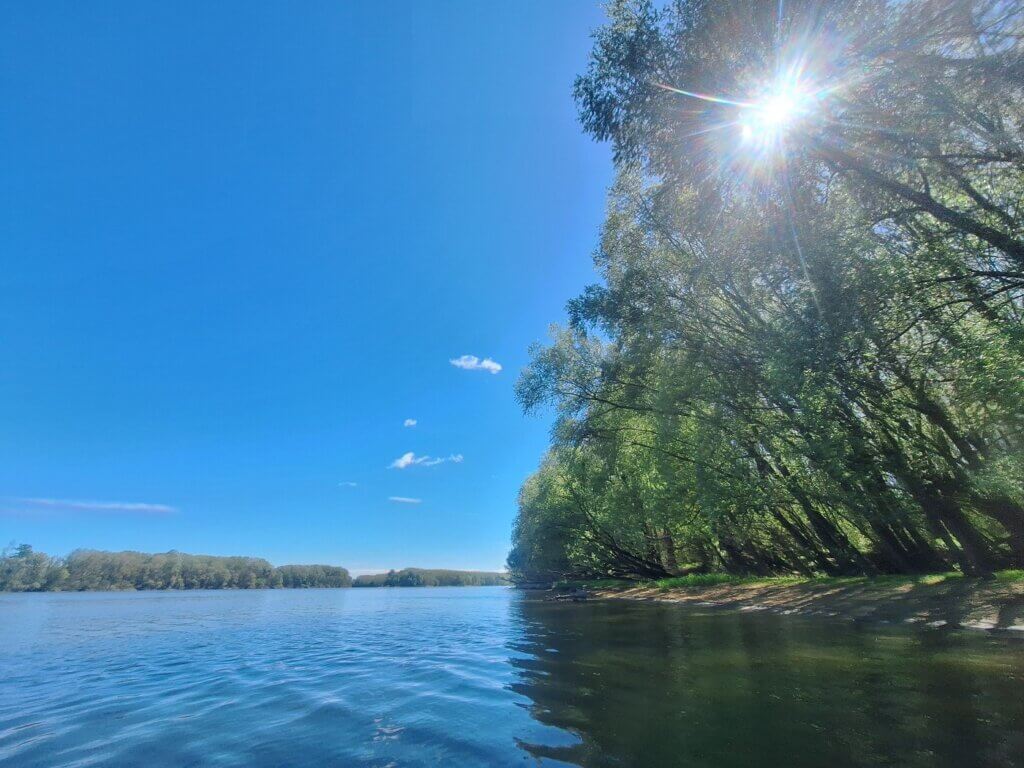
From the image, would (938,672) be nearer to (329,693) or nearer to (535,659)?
(535,659)

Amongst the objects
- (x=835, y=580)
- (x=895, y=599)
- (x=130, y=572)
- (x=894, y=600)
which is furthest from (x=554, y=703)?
(x=130, y=572)

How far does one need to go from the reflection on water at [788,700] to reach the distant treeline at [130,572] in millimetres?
158430

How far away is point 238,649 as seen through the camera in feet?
54.4

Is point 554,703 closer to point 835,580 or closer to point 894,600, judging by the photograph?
point 894,600

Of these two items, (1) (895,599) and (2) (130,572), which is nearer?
(1) (895,599)

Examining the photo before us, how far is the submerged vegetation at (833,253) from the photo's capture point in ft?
33.6

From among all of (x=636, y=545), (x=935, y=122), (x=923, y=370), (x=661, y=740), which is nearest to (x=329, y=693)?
(x=661, y=740)

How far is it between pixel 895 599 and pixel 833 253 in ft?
45.6

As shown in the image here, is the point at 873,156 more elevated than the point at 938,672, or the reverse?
the point at 873,156

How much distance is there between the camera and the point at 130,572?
125 meters

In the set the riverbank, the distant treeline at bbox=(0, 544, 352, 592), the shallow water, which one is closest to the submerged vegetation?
the riverbank

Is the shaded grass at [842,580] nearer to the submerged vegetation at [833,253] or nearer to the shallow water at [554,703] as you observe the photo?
the submerged vegetation at [833,253]

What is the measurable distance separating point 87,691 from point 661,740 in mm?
12820

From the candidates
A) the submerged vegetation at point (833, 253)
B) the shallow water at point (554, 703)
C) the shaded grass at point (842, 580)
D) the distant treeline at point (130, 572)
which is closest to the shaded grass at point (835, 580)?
the shaded grass at point (842, 580)
